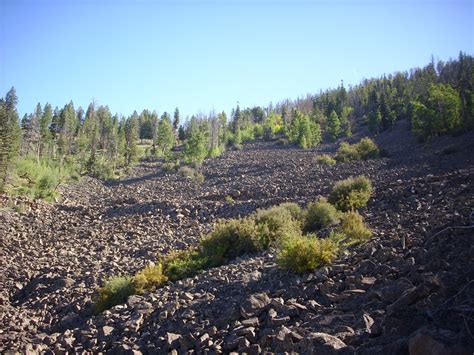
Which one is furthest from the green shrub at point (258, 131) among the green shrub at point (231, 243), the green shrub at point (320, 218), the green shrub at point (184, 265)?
the green shrub at point (184, 265)

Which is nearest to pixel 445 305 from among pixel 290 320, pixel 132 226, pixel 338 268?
pixel 290 320

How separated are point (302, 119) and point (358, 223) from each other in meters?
64.5

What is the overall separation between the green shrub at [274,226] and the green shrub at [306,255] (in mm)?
2537

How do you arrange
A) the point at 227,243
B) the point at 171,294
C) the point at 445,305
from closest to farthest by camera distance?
1. the point at 445,305
2. the point at 171,294
3. the point at 227,243

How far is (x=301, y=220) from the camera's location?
12930mm

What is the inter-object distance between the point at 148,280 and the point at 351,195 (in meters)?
8.09

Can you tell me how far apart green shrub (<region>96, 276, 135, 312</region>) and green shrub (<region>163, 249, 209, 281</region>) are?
1.10 metres

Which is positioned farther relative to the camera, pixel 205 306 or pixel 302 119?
pixel 302 119

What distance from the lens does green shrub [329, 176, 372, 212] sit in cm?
1395

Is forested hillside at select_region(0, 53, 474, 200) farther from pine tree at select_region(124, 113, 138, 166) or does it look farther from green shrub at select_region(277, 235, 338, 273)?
green shrub at select_region(277, 235, 338, 273)

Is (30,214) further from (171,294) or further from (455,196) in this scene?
(455,196)

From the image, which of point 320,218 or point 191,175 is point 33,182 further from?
point 320,218

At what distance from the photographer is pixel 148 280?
32.2ft

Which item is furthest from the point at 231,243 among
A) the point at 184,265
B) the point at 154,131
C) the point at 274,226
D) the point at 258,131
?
the point at 258,131
